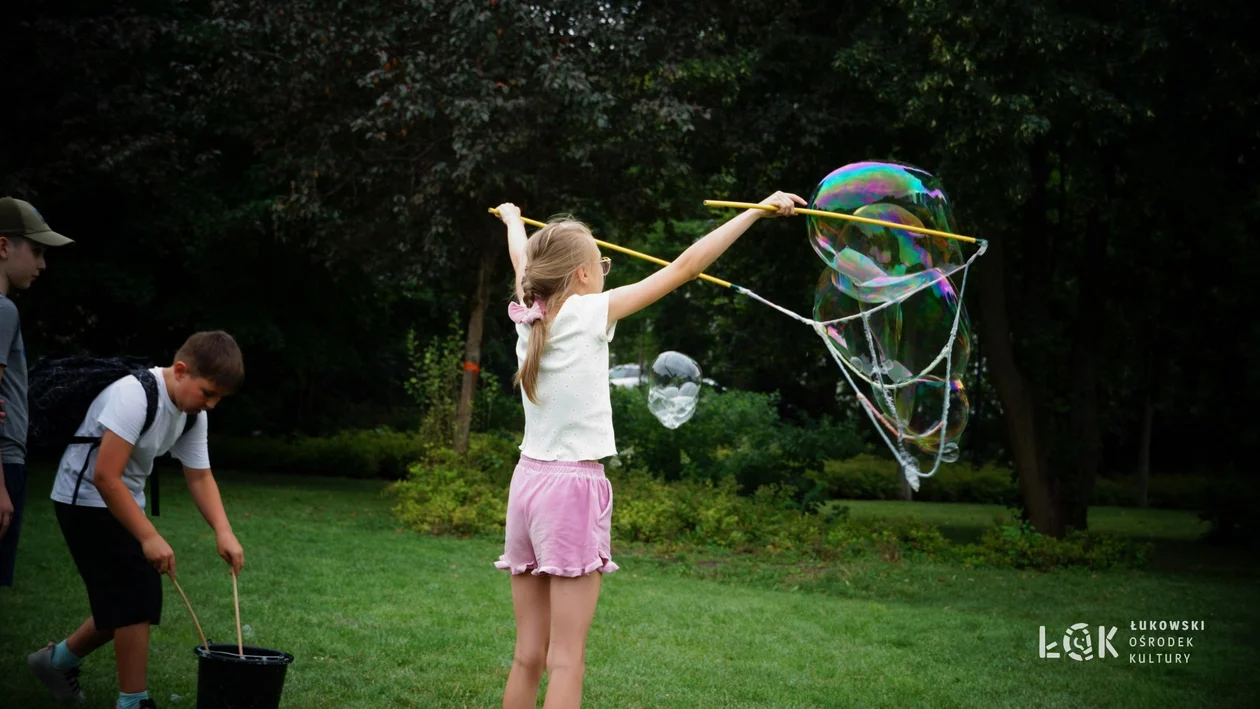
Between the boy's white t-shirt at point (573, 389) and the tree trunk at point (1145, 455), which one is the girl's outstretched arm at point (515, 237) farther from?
the tree trunk at point (1145, 455)

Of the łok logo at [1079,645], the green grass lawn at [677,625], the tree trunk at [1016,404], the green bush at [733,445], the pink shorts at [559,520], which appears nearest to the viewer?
the pink shorts at [559,520]

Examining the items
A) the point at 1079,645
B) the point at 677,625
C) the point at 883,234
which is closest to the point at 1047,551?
the point at 1079,645

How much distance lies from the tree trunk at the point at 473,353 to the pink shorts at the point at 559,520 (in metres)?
10.6

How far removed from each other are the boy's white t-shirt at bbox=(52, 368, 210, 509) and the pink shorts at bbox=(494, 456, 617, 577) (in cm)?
140

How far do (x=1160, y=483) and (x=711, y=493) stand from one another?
16.5m

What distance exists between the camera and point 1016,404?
13.0 metres

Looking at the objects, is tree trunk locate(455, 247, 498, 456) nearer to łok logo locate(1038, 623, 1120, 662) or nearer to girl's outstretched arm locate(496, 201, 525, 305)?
łok logo locate(1038, 623, 1120, 662)

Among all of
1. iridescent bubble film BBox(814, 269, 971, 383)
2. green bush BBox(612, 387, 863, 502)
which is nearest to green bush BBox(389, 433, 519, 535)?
green bush BBox(612, 387, 863, 502)

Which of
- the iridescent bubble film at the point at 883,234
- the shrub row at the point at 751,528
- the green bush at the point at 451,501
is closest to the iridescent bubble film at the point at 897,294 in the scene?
the iridescent bubble film at the point at 883,234

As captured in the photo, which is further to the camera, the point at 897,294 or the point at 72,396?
the point at 897,294

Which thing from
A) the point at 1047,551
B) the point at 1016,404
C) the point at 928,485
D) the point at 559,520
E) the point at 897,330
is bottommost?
the point at 928,485

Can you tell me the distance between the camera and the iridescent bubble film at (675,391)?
909 centimetres

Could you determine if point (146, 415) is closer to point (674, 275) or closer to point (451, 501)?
point (674, 275)

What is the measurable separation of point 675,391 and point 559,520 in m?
5.70
